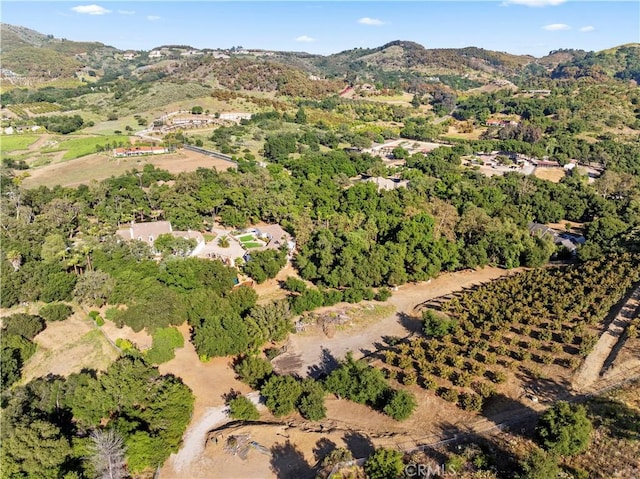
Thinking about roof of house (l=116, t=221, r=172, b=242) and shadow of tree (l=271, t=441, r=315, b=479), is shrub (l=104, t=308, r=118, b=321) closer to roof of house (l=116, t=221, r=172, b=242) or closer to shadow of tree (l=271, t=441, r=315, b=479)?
roof of house (l=116, t=221, r=172, b=242)

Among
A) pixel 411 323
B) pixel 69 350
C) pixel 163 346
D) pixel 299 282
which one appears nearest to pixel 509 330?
pixel 411 323

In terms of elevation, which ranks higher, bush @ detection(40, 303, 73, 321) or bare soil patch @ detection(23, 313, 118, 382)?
bush @ detection(40, 303, 73, 321)

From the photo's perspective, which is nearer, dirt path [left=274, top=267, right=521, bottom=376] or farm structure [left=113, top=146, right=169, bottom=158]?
dirt path [left=274, top=267, right=521, bottom=376]

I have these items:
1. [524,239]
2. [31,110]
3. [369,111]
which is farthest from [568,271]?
[31,110]

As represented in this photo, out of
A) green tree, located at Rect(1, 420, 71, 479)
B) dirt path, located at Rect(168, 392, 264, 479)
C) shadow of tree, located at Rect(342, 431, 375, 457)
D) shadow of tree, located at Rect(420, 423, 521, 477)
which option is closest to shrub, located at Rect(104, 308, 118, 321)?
dirt path, located at Rect(168, 392, 264, 479)

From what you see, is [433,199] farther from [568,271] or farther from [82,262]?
[82,262]

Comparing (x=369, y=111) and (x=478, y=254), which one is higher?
(x=369, y=111)
